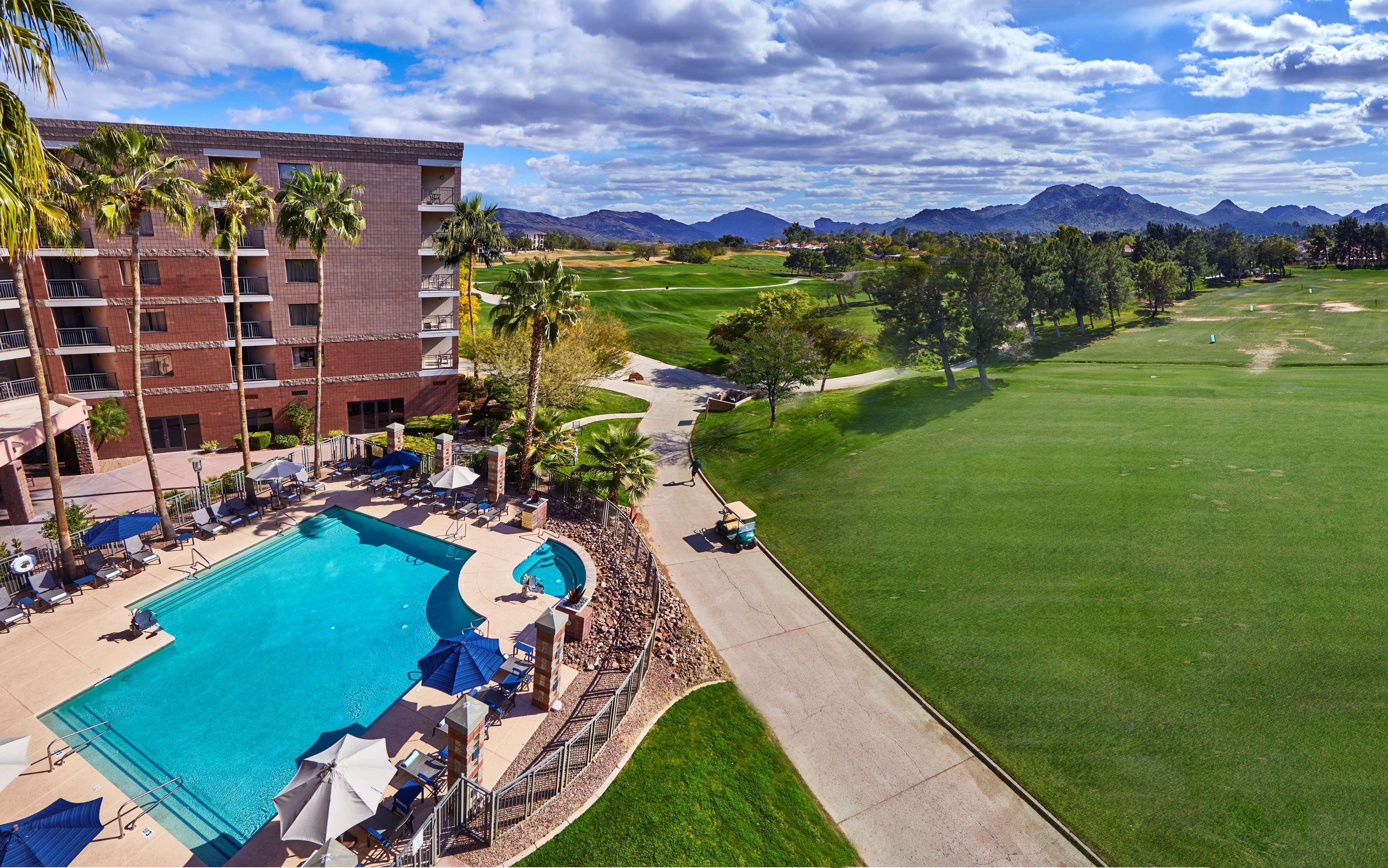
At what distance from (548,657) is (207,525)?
19.4 meters

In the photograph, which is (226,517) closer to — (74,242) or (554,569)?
(74,242)

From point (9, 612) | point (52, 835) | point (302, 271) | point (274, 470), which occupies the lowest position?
point (9, 612)

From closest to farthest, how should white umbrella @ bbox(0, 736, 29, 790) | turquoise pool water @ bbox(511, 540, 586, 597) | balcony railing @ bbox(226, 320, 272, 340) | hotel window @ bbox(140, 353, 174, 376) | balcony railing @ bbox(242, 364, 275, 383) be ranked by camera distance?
white umbrella @ bbox(0, 736, 29, 790) → turquoise pool water @ bbox(511, 540, 586, 597) → hotel window @ bbox(140, 353, 174, 376) → balcony railing @ bbox(226, 320, 272, 340) → balcony railing @ bbox(242, 364, 275, 383)

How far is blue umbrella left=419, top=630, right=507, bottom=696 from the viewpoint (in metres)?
18.0

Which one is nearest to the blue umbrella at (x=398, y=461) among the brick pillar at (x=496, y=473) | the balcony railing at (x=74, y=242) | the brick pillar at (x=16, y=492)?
the brick pillar at (x=496, y=473)

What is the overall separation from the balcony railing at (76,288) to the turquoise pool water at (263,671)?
18.0 m

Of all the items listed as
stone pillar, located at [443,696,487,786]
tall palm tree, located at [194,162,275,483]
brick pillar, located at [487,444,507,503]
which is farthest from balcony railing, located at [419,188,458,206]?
stone pillar, located at [443,696,487,786]

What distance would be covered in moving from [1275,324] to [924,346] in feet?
165

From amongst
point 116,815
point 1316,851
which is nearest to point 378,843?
point 116,815

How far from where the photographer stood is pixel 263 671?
20.6 metres

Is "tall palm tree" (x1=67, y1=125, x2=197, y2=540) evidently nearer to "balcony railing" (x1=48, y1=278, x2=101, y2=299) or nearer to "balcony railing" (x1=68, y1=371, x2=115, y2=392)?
"balcony railing" (x1=48, y1=278, x2=101, y2=299)

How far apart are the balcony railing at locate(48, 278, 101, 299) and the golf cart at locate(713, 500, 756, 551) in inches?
1342

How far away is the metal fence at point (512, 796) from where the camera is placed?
46.4ft

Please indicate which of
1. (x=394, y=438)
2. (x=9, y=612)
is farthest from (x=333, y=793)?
(x=394, y=438)
